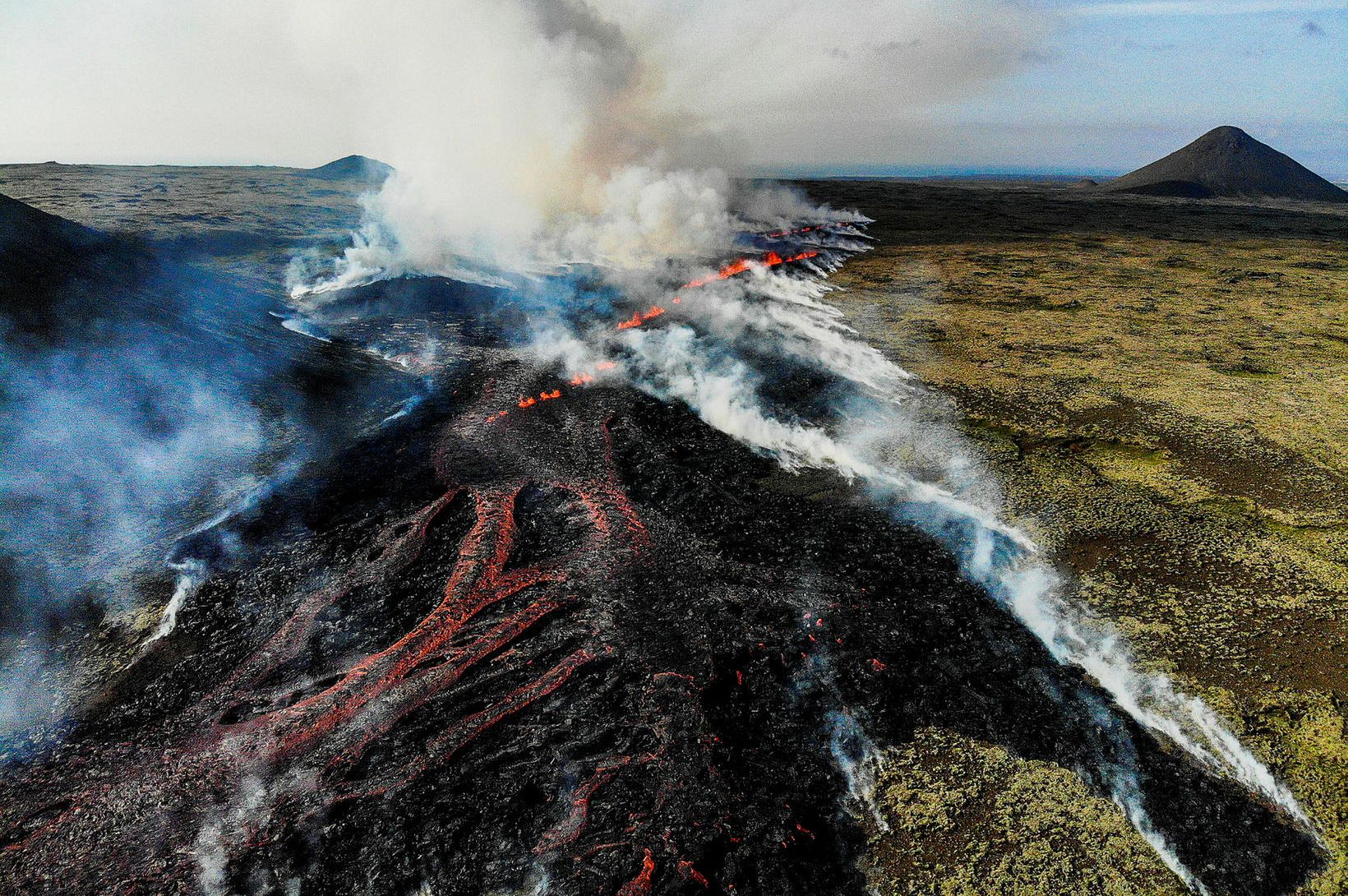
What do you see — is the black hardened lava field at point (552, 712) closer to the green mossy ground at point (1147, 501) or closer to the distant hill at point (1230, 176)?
the green mossy ground at point (1147, 501)

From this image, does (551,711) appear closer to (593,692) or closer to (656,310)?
(593,692)

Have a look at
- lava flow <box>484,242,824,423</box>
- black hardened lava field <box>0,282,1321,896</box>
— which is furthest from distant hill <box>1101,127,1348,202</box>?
black hardened lava field <box>0,282,1321,896</box>

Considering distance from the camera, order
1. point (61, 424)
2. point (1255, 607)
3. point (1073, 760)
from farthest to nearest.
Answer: point (61, 424), point (1255, 607), point (1073, 760)

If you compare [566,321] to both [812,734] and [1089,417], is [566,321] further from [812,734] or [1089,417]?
[812,734]

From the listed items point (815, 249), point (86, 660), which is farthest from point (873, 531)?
point (815, 249)

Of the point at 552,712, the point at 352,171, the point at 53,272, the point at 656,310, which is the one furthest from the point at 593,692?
the point at 352,171

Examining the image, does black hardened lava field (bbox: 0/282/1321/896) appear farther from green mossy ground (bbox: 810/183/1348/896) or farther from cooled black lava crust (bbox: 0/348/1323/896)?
green mossy ground (bbox: 810/183/1348/896)

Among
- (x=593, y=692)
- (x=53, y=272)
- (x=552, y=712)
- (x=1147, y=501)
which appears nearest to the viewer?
(x=552, y=712)
